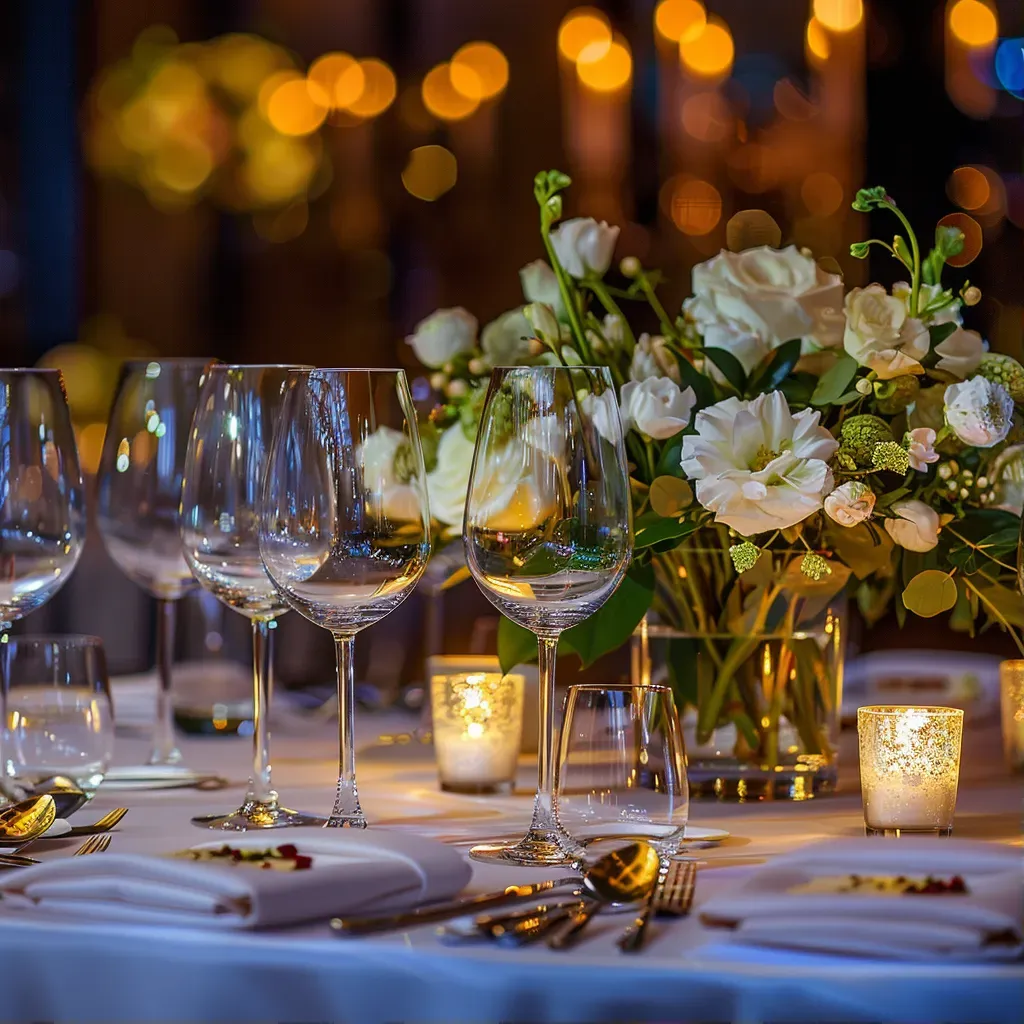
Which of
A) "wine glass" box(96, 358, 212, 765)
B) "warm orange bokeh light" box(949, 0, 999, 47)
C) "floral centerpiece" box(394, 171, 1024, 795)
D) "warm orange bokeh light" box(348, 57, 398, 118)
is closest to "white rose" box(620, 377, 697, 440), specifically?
"floral centerpiece" box(394, 171, 1024, 795)

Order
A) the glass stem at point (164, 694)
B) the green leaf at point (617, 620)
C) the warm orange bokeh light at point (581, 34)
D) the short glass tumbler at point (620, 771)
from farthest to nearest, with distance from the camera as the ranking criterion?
1. the warm orange bokeh light at point (581, 34)
2. the glass stem at point (164, 694)
3. the green leaf at point (617, 620)
4. the short glass tumbler at point (620, 771)

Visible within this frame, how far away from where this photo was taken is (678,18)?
5070 mm

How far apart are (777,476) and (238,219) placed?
5.42m

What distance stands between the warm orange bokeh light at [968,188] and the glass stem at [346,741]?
4.42 m

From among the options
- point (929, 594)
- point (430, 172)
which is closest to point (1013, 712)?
point (929, 594)

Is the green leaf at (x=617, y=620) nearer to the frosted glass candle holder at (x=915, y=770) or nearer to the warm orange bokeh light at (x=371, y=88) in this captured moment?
the frosted glass candle holder at (x=915, y=770)

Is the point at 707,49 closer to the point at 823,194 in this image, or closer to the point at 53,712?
the point at 823,194

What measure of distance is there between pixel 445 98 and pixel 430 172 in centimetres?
31

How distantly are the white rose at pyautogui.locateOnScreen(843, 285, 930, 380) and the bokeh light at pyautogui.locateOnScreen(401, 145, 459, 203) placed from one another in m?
4.99

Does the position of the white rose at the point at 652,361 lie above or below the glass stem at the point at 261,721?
above

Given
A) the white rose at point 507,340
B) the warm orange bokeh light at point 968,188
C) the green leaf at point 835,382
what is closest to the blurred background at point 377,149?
the warm orange bokeh light at point 968,188

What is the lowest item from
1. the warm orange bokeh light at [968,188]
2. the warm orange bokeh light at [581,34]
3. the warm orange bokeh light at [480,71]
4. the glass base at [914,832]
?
the glass base at [914,832]

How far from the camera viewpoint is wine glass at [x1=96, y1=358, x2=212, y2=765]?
138 centimetres

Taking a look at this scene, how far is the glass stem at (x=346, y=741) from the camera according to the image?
3.39 feet
